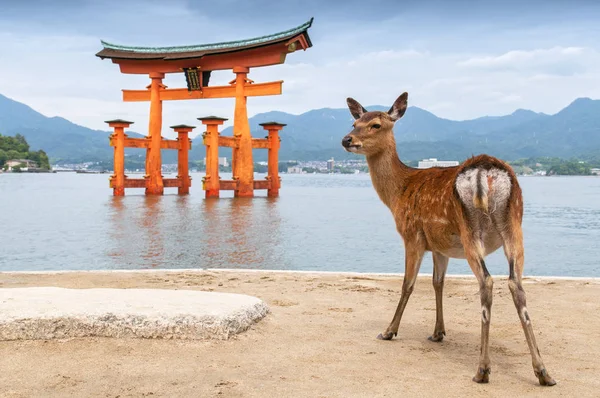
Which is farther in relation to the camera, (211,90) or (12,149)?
(12,149)

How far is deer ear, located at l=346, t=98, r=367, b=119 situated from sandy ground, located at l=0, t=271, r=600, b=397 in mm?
2054

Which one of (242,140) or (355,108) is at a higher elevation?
(242,140)

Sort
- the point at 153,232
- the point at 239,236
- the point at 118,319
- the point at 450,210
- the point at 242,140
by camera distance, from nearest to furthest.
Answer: the point at 450,210 < the point at 118,319 < the point at 239,236 < the point at 153,232 < the point at 242,140

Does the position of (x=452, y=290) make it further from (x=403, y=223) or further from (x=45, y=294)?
(x=45, y=294)

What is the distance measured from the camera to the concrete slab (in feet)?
16.5

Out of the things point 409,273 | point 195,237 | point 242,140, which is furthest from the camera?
point 242,140

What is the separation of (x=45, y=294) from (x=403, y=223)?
3340mm

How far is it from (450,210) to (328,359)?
1492mm

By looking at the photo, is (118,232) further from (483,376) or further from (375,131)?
(483,376)

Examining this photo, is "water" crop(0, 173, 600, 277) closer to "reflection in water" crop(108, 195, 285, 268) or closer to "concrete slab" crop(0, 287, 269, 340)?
"reflection in water" crop(108, 195, 285, 268)

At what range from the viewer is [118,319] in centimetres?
511

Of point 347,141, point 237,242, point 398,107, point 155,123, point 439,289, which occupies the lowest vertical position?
point 237,242

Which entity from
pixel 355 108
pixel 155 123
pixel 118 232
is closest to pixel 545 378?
pixel 355 108

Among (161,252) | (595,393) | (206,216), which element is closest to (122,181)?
(206,216)
